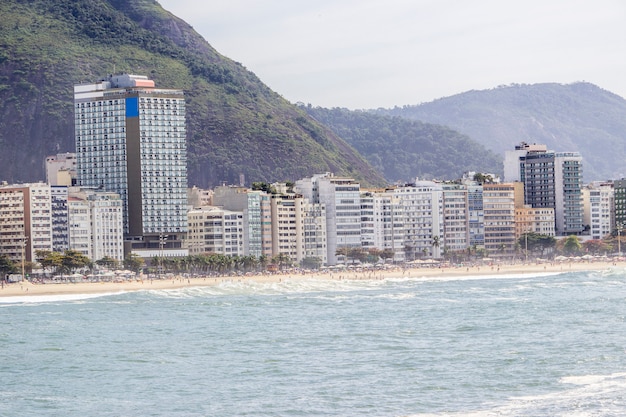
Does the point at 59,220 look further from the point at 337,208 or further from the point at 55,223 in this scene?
the point at 337,208

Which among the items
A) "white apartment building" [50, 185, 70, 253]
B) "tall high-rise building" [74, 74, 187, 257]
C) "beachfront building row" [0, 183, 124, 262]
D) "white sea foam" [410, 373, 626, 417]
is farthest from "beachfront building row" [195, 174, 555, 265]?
"white sea foam" [410, 373, 626, 417]

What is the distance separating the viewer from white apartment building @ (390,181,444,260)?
19438 centimetres

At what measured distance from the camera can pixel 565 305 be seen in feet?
319

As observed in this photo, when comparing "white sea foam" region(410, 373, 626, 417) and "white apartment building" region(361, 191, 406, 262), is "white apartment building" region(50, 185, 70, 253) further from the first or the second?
"white sea foam" region(410, 373, 626, 417)

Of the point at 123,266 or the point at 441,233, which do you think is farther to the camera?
the point at 441,233

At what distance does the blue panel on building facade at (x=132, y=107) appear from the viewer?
171125 millimetres

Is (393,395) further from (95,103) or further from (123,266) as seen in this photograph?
(95,103)

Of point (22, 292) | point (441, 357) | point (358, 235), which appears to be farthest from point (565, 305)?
point (358, 235)

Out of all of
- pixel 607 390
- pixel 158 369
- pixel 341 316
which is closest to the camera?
pixel 607 390

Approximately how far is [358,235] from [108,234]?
36889 mm

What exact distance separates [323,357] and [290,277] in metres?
87.0

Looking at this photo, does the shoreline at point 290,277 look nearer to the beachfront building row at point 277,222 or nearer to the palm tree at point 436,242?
the beachfront building row at point 277,222

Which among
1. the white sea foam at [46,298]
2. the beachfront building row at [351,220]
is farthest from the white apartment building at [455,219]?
the white sea foam at [46,298]

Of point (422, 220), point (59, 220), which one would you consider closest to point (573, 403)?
point (59, 220)
